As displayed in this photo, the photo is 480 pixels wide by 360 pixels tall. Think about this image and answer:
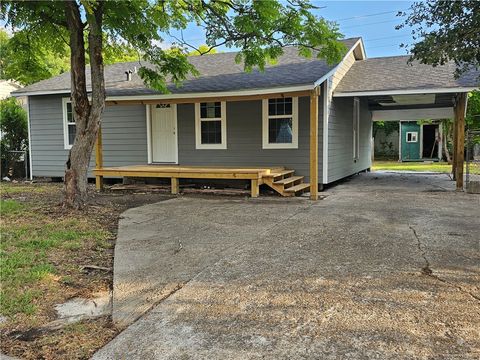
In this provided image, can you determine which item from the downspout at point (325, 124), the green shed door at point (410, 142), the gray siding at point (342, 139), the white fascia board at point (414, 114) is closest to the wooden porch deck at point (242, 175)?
the downspout at point (325, 124)

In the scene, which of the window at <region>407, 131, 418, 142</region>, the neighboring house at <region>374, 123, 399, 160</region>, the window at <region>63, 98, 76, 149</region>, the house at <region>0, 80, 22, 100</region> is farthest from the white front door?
the house at <region>0, 80, 22, 100</region>

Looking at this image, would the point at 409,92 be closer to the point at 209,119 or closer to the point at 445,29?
the point at 445,29

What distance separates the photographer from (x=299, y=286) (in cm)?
355

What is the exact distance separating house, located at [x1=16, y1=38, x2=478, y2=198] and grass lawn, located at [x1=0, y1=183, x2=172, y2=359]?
341 centimetres

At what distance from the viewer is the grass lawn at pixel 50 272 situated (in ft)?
9.14

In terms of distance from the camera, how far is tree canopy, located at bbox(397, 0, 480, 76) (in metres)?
4.77

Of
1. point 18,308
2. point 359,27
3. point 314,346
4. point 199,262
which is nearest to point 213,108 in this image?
point 199,262

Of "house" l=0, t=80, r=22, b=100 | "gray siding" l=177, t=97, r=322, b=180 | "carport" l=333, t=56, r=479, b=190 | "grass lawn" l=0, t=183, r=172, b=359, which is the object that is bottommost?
"grass lawn" l=0, t=183, r=172, b=359

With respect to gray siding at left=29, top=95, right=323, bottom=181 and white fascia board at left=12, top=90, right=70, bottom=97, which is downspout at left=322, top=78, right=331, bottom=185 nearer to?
gray siding at left=29, top=95, right=323, bottom=181

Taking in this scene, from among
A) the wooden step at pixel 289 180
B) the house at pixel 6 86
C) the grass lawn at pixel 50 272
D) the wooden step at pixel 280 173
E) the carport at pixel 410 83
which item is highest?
the house at pixel 6 86

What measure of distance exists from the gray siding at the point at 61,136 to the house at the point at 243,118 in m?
0.03

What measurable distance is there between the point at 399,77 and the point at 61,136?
32.5 ft

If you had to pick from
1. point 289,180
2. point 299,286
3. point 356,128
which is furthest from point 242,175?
point 356,128

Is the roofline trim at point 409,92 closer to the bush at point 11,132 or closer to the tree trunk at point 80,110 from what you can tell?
the tree trunk at point 80,110
